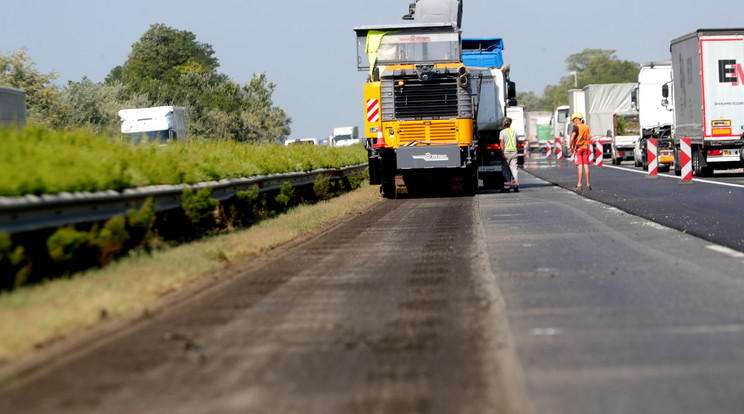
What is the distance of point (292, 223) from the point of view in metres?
15.0

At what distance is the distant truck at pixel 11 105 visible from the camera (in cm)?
2506

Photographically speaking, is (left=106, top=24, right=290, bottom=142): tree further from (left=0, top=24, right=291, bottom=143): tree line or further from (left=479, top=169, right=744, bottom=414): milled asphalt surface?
(left=479, top=169, right=744, bottom=414): milled asphalt surface

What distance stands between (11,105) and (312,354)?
23.1 metres

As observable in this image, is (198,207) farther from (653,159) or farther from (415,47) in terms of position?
(653,159)

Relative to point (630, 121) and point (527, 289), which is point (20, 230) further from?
point (630, 121)

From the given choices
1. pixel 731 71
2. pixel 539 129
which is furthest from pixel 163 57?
pixel 731 71

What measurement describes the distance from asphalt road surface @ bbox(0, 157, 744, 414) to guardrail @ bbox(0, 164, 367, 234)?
63.1 inches

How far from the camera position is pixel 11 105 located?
26000 mm

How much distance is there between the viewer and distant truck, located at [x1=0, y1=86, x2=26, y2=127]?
25064mm

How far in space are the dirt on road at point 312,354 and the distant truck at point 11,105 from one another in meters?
18.5

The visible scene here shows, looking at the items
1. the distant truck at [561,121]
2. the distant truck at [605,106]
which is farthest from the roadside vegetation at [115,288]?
the distant truck at [561,121]

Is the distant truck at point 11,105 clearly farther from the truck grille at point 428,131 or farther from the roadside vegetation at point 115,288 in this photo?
the roadside vegetation at point 115,288

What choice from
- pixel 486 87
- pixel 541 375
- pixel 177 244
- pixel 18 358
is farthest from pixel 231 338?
pixel 486 87

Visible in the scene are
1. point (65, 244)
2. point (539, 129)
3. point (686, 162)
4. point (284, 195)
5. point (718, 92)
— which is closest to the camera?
point (65, 244)
